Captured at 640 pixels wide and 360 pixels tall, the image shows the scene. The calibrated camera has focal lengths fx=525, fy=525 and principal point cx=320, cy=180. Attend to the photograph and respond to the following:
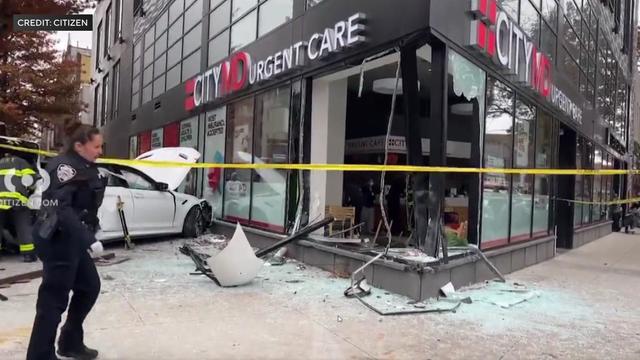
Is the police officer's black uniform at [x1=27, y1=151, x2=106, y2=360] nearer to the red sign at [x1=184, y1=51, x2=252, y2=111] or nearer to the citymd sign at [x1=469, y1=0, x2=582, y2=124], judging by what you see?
the citymd sign at [x1=469, y1=0, x2=582, y2=124]

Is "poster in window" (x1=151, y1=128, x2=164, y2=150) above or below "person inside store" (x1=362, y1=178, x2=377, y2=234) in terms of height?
above

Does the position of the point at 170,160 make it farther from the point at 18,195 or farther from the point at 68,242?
the point at 68,242

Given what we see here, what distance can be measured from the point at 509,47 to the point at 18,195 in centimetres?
758

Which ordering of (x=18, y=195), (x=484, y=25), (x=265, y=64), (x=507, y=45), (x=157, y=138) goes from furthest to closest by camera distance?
1. (x=157, y=138)
2. (x=265, y=64)
3. (x=507, y=45)
4. (x=18, y=195)
5. (x=484, y=25)

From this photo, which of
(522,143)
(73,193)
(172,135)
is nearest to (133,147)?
(172,135)

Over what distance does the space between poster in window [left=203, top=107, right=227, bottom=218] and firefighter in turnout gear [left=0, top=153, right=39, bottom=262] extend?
Answer: 495cm

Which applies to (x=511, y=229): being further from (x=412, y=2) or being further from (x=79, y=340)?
(x=79, y=340)

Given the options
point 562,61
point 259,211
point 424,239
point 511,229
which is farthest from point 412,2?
point 562,61

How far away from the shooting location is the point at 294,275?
7.43 meters

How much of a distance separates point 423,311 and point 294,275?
2.28m

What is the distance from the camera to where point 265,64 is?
10039 mm

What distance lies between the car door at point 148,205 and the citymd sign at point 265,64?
278cm

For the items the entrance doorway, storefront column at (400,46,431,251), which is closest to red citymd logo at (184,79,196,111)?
storefront column at (400,46,431,251)

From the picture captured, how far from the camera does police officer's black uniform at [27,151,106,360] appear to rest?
3.60 meters
